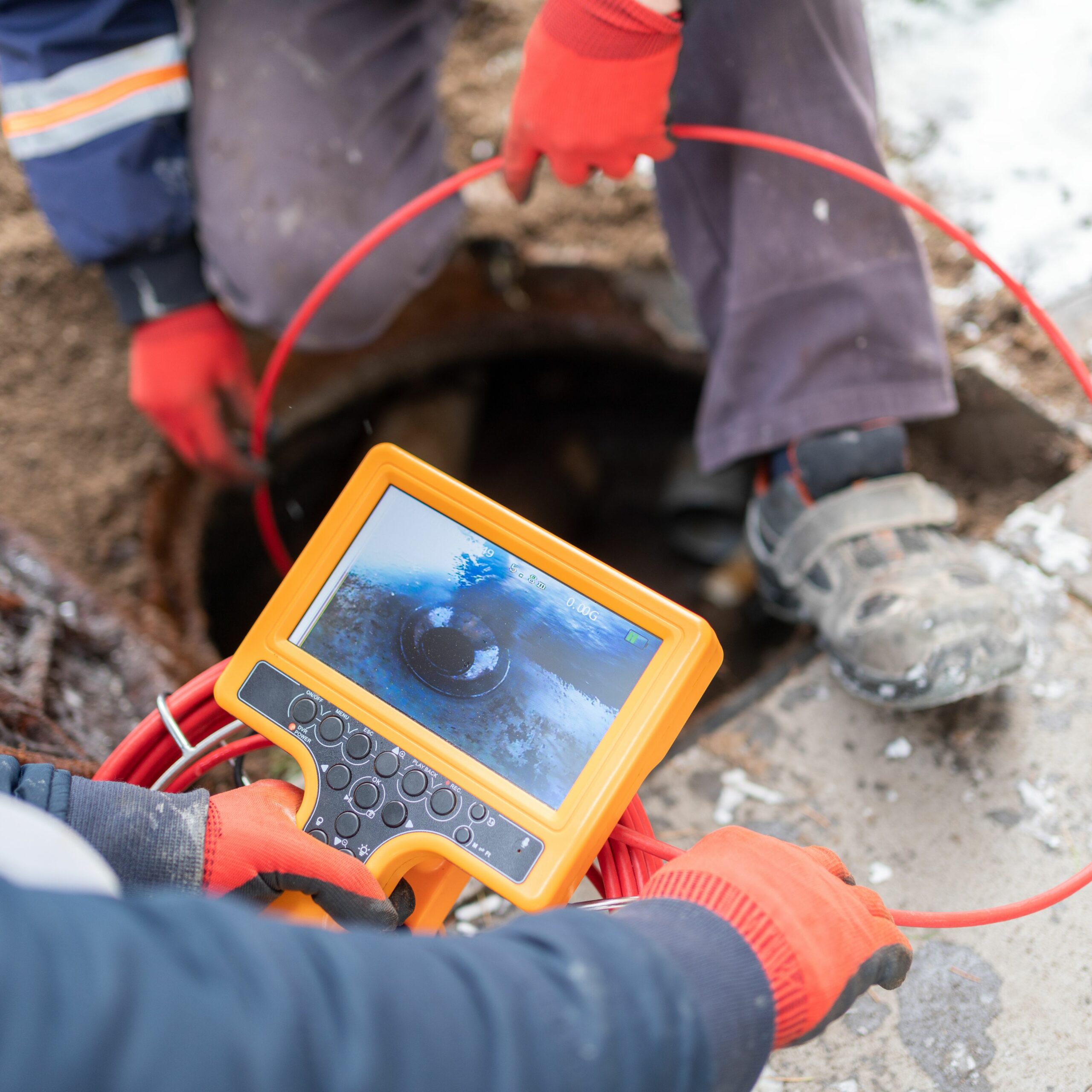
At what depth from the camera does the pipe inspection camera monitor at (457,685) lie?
700 mm

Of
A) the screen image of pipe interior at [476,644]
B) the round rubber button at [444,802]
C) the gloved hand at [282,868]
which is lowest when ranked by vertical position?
the gloved hand at [282,868]

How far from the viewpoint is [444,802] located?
0.72 m

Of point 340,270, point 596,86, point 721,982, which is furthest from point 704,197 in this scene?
point 721,982

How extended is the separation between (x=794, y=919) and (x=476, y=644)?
345 mm

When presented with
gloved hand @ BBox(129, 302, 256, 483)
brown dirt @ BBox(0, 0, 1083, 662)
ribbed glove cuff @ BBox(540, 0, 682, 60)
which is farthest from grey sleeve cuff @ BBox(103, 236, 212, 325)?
ribbed glove cuff @ BBox(540, 0, 682, 60)

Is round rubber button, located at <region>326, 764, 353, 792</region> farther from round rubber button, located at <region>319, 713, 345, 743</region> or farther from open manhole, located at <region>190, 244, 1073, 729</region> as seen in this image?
open manhole, located at <region>190, 244, 1073, 729</region>

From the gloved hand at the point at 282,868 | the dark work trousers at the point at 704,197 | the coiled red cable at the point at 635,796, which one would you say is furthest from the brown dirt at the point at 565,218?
the gloved hand at the point at 282,868

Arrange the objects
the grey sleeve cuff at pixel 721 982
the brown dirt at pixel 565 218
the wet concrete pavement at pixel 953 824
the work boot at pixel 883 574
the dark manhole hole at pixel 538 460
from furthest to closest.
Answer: the dark manhole hole at pixel 538 460
the brown dirt at pixel 565 218
the work boot at pixel 883 574
the wet concrete pavement at pixel 953 824
the grey sleeve cuff at pixel 721 982

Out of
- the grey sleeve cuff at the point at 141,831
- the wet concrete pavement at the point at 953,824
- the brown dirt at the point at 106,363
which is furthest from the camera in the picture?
the brown dirt at the point at 106,363

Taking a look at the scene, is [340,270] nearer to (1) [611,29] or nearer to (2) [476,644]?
(1) [611,29]

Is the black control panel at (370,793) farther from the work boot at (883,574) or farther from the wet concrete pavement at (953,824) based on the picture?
the work boot at (883,574)

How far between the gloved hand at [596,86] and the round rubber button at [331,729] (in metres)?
0.68

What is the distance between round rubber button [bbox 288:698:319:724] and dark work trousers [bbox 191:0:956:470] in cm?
65

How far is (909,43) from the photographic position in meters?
1.58
